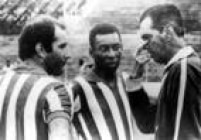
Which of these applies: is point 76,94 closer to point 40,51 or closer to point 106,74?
point 106,74

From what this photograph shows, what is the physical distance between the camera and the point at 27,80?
1.95 m

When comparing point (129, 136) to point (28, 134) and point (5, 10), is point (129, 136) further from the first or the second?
point (5, 10)

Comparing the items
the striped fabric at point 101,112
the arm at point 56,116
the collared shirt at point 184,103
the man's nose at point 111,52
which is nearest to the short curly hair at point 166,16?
the collared shirt at point 184,103

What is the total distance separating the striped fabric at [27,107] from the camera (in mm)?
1918

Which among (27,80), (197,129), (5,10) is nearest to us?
(27,80)

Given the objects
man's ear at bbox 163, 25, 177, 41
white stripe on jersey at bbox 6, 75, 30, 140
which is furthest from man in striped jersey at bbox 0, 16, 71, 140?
man's ear at bbox 163, 25, 177, 41

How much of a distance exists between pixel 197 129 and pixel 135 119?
28 cm

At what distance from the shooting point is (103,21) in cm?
219

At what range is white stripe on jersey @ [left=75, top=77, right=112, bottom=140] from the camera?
217 centimetres

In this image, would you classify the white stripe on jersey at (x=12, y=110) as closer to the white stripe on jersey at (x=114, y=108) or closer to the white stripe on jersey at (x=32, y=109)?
the white stripe on jersey at (x=32, y=109)

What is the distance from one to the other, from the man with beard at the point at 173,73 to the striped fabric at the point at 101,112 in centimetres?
16

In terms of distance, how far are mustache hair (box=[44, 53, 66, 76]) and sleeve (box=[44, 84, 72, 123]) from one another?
0.08 m

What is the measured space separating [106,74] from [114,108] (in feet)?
0.53

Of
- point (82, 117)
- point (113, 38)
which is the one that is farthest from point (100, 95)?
point (113, 38)
